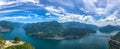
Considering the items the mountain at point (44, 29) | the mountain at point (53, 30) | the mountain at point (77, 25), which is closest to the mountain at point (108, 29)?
the mountain at point (77, 25)

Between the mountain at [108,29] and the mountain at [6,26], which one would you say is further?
the mountain at [108,29]

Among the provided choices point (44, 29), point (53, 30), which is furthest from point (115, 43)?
point (44, 29)

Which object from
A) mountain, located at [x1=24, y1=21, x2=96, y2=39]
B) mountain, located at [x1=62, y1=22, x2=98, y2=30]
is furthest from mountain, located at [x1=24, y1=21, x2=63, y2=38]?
mountain, located at [x1=62, y1=22, x2=98, y2=30]

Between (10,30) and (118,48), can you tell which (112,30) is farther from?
(118,48)

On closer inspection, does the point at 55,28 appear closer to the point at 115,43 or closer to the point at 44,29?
the point at 44,29

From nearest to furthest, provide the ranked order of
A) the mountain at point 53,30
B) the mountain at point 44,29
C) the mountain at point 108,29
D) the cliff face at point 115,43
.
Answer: the cliff face at point 115,43
the mountain at point 53,30
the mountain at point 44,29
the mountain at point 108,29

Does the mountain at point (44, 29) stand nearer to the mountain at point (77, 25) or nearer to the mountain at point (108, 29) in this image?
the mountain at point (77, 25)

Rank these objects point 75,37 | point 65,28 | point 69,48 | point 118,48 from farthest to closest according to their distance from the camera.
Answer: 1. point 65,28
2. point 75,37
3. point 69,48
4. point 118,48

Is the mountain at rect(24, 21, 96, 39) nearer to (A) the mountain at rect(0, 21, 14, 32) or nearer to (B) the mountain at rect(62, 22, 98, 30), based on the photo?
(B) the mountain at rect(62, 22, 98, 30)

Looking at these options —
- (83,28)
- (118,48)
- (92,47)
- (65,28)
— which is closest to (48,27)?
(65,28)
